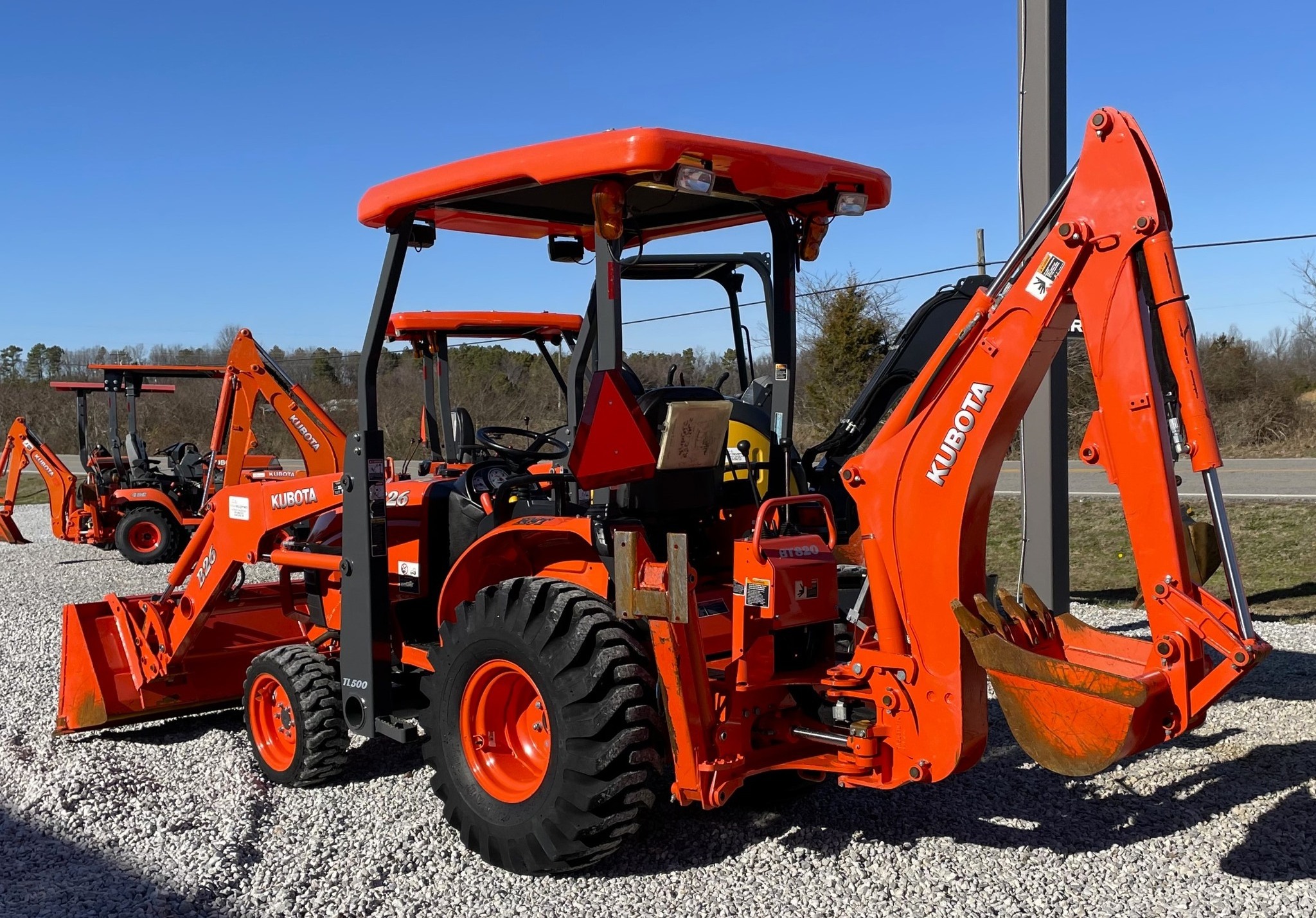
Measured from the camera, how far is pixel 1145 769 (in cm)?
480

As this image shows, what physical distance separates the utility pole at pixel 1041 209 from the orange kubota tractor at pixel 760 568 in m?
2.96

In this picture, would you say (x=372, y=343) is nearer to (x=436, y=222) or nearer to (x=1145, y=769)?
(x=436, y=222)

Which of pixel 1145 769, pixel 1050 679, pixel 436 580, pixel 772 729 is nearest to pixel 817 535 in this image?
pixel 772 729

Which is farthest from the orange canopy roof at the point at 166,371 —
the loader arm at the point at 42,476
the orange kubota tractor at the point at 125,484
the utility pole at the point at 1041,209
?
the utility pole at the point at 1041,209

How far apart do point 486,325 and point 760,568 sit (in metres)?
7.78

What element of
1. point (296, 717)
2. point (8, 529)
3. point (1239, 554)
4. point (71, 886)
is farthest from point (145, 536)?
point (1239, 554)

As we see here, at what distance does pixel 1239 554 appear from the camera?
35.3 feet

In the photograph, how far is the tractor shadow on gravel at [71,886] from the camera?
3557 millimetres

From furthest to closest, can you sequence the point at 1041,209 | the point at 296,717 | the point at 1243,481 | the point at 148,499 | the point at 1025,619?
the point at 1243,481 → the point at 148,499 → the point at 1041,209 → the point at 296,717 → the point at 1025,619

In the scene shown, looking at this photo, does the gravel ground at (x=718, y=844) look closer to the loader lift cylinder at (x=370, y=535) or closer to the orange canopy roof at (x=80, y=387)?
the loader lift cylinder at (x=370, y=535)

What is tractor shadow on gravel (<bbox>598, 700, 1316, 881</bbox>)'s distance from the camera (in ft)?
12.9

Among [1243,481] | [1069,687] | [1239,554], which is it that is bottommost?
[1239,554]

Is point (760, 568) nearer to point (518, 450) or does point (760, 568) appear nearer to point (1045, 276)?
point (1045, 276)

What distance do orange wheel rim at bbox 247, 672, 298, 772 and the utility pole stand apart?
14.4ft
